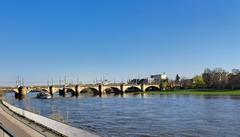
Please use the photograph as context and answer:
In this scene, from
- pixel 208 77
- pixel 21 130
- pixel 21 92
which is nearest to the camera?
pixel 21 130

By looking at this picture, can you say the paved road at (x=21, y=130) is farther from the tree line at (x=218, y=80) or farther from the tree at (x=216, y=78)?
the tree at (x=216, y=78)

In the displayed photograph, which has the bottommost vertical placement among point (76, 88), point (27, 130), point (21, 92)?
A: point (27, 130)

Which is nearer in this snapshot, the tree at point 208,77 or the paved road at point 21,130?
the paved road at point 21,130

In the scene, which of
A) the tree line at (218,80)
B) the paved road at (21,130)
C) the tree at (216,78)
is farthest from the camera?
the tree at (216,78)

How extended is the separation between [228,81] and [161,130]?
125 meters

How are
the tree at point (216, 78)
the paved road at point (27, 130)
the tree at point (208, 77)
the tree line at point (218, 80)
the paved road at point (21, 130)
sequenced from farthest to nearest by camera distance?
the tree at point (208, 77), the tree at point (216, 78), the tree line at point (218, 80), the paved road at point (27, 130), the paved road at point (21, 130)

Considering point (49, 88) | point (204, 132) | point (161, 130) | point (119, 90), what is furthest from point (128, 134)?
point (119, 90)

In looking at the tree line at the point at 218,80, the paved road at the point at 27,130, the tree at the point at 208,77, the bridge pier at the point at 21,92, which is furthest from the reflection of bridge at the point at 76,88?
the paved road at the point at 27,130

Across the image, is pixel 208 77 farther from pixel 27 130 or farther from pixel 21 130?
pixel 21 130

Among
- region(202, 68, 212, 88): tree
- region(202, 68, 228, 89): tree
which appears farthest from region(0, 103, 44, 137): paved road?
region(202, 68, 212, 88): tree

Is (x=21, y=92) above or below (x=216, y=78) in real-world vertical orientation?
below

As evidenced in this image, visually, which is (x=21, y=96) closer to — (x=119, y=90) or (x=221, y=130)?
(x=119, y=90)

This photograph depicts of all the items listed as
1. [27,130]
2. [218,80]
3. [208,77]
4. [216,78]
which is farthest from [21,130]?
[208,77]

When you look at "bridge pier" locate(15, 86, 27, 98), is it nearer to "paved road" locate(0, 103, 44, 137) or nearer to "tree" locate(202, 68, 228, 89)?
"tree" locate(202, 68, 228, 89)
